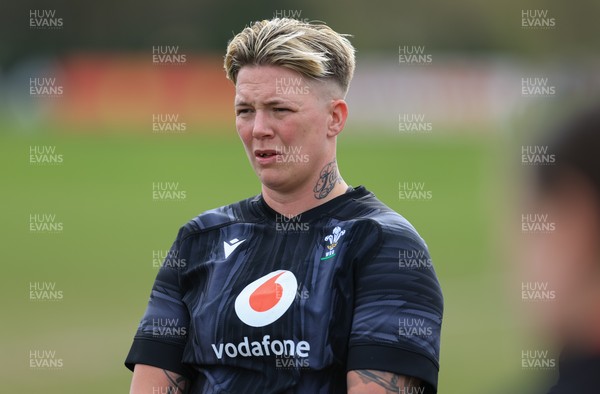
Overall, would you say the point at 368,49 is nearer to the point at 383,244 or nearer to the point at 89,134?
the point at 89,134

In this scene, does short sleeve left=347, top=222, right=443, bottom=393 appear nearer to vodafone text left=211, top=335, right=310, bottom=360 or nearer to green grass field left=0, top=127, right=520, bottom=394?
vodafone text left=211, top=335, right=310, bottom=360

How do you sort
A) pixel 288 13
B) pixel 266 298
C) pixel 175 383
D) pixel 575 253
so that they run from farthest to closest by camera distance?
pixel 288 13 → pixel 175 383 → pixel 266 298 → pixel 575 253

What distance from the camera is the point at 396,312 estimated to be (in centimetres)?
234

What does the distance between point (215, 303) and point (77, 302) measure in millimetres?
Answer: 9205

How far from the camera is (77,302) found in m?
11.3

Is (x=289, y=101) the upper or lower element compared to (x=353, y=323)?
upper

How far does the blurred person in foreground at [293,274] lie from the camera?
7.66 feet

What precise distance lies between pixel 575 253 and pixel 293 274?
1.54 m

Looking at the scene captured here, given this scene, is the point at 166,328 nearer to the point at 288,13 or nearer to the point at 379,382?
the point at 379,382

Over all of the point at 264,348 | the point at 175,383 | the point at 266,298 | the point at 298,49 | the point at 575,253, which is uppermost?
the point at 298,49

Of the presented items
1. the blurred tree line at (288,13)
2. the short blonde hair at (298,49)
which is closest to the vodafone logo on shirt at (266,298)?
the short blonde hair at (298,49)

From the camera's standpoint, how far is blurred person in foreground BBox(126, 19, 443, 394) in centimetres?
234

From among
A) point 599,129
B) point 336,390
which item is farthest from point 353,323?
point 599,129

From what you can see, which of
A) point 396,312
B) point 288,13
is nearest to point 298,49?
point 396,312
